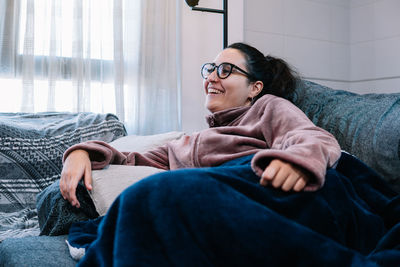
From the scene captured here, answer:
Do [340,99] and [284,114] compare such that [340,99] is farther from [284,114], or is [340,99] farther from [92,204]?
[92,204]

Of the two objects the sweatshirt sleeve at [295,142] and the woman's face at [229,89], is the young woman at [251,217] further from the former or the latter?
the woman's face at [229,89]

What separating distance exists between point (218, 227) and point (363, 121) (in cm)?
86

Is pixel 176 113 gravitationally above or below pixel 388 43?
below

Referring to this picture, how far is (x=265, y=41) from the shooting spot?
2594 millimetres

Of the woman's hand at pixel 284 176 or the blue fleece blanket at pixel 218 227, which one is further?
the woman's hand at pixel 284 176

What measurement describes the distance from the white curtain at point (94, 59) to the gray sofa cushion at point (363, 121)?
1.03 m

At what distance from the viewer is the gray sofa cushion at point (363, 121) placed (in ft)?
4.05

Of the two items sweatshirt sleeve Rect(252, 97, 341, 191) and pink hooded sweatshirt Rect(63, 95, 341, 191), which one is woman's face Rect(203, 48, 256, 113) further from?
sweatshirt sleeve Rect(252, 97, 341, 191)

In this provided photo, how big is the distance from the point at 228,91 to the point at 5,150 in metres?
1.02

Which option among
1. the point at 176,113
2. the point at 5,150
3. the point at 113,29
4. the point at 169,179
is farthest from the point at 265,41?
the point at 169,179

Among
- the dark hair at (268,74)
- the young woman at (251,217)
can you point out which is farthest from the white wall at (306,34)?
the young woman at (251,217)

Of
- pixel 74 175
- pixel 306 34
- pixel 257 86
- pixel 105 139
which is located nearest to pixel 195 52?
pixel 306 34

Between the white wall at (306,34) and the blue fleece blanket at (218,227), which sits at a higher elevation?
the white wall at (306,34)

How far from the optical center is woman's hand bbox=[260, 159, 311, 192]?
0.82m
